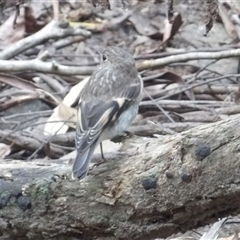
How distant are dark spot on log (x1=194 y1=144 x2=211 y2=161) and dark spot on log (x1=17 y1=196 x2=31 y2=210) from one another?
2.74 feet

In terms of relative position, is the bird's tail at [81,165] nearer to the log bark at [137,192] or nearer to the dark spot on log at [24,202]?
the log bark at [137,192]

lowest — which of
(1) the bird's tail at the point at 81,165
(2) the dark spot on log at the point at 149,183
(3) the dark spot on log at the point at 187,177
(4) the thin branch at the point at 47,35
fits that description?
(4) the thin branch at the point at 47,35

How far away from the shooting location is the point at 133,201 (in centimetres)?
341

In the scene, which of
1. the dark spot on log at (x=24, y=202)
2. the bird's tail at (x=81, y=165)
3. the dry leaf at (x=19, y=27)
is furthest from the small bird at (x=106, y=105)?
the dry leaf at (x=19, y=27)

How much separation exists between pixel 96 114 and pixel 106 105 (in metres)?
0.16

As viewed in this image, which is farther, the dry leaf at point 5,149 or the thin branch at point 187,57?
the thin branch at point 187,57

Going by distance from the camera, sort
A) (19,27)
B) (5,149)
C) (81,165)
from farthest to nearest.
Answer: (19,27) → (5,149) → (81,165)

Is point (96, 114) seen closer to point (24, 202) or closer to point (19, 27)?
point (24, 202)

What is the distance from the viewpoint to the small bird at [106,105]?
382 cm

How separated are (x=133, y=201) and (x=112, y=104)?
93 centimetres

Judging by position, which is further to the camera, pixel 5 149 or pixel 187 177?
pixel 5 149

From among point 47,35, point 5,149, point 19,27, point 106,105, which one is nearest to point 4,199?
point 106,105

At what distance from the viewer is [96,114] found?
Answer: 4.04 metres

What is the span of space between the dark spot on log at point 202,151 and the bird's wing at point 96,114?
0.68 meters
